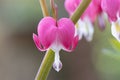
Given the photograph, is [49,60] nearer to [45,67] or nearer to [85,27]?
[45,67]

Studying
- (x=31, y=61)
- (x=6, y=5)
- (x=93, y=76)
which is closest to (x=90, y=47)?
(x=93, y=76)

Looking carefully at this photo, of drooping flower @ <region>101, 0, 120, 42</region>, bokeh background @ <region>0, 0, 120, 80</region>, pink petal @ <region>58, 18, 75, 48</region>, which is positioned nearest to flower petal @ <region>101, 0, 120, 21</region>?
drooping flower @ <region>101, 0, 120, 42</region>

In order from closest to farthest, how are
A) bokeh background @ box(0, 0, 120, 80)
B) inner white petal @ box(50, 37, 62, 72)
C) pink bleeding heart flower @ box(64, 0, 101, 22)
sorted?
1. inner white petal @ box(50, 37, 62, 72)
2. pink bleeding heart flower @ box(64, 0, 101, 22)
3. bokeh background @ box(0, 0, 120, 80)

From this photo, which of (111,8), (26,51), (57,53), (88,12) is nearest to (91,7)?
(88,12)

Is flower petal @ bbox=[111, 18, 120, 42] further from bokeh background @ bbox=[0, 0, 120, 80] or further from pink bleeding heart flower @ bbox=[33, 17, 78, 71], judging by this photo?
bokeh background @ bbox=[0, 0, 120, 80]

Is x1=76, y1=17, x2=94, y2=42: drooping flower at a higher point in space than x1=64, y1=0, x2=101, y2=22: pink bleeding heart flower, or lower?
lower
